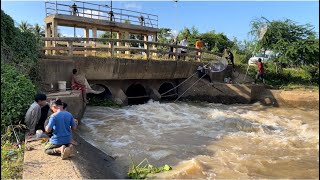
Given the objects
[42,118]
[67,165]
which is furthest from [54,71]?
[67,165]

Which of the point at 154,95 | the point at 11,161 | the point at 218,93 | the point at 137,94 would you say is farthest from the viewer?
the point at 137,94

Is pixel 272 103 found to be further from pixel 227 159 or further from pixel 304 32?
pixel 227 159

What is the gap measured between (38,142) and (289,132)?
7.97m

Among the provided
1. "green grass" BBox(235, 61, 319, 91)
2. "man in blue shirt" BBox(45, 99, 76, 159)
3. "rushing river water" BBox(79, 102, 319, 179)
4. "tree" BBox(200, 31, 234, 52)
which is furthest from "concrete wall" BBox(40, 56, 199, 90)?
"tree" BBox(200, 31, 234, 52)

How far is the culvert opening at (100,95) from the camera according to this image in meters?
15.5

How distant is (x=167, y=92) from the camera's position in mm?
18422

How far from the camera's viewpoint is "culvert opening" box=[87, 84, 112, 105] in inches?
610

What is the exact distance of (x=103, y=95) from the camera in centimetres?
1634

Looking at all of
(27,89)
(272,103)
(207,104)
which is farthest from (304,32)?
(27,89)

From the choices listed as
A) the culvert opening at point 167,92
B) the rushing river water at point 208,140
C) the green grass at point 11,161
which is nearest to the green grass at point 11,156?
the green grass at point 11,161

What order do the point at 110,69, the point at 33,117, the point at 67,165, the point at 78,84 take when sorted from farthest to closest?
1. the point at 110,69
2. the point at 78,84
3. the point at 33,117
4. the point at 67,165

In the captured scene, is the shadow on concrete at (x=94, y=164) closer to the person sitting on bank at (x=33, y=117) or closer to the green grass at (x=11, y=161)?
the green grass at (x=11, y=161)

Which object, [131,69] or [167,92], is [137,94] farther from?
[131,69]

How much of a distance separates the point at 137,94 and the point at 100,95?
295 cm
